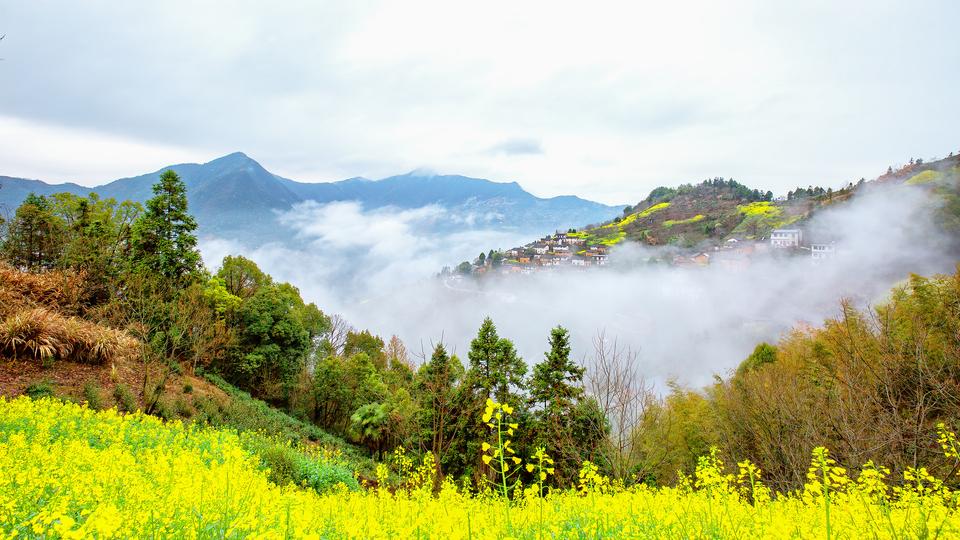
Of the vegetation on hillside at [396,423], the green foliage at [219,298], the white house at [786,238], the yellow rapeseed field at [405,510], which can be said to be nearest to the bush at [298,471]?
the vegetation on hillside at [396,423]

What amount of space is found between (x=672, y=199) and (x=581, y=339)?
96.9m

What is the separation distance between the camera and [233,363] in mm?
24859

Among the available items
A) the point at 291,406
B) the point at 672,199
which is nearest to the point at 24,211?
the point at 291,406

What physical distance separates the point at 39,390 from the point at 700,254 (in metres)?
157

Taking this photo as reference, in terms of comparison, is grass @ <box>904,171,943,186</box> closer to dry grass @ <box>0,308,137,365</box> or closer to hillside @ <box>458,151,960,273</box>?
hillside @ <box>458,151,960,273</box>

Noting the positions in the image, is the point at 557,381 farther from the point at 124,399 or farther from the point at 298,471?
the point at 124,399

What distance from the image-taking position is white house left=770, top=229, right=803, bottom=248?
118938 millimetres

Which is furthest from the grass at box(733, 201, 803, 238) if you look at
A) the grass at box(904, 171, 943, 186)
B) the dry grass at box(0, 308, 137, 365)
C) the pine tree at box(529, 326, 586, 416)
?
the dry grass at box(0, 308, 137, 365)

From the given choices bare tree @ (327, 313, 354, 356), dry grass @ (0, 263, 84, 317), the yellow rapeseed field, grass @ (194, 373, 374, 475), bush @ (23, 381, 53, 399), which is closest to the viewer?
the yellow rapeseed field

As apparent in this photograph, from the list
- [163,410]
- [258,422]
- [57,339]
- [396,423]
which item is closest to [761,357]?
[396,423]

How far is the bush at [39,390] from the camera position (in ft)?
37.1

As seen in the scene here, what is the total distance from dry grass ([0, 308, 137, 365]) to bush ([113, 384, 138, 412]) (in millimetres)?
2040

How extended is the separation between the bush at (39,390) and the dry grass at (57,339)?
185cm

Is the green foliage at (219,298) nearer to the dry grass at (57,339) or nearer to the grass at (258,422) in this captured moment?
the grass at (258,422)
